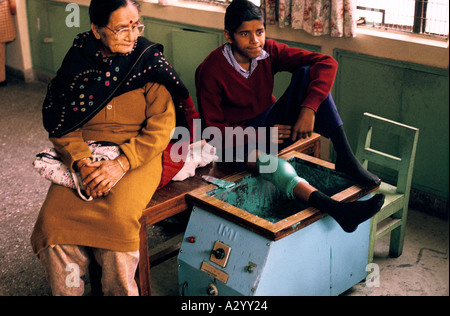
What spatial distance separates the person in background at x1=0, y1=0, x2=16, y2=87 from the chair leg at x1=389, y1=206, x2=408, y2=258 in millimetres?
4299

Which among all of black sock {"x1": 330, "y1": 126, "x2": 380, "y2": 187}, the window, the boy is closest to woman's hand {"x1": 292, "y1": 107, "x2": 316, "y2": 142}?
the boy

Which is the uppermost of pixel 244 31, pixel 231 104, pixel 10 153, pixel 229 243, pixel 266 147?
pixel 244 31

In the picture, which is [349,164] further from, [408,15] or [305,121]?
[408,15]

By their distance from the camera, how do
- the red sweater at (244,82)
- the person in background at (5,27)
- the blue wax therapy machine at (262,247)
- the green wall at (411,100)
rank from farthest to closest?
the person in background at (5,27), the green wall at (411,100), the red sweater at (244,82), the blue wax therapy machine at (262,247)

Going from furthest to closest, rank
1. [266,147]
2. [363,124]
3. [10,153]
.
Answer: [10,153] < [363,124] < [266,147]

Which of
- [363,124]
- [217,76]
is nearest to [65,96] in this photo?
[217,76]

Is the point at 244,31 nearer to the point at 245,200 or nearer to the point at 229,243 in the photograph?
the point at 245,200

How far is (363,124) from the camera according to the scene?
2.83m

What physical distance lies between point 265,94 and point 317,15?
3.13 ft

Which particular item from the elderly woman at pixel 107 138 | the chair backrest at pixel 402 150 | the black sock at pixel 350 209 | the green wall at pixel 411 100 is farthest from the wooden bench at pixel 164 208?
the green wall at pixel 411 100

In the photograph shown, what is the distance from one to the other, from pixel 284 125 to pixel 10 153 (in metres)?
2.41

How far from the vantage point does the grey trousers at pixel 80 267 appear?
216cm

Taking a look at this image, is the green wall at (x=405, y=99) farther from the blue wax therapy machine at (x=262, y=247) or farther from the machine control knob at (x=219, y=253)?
the machine control knob at (x=219, y=253)

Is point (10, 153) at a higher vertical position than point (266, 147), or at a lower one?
lower
